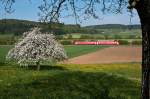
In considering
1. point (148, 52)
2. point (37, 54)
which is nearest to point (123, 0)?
point (148, 52)

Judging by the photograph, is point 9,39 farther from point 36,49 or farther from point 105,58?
point 36,49

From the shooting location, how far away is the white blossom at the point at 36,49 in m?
48.9

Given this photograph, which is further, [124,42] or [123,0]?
[124,42]

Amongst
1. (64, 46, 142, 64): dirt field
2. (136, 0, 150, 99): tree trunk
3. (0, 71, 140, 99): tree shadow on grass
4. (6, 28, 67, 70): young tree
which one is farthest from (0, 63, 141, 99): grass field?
(64, 46, 142, 64): dirt field

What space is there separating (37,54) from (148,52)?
3885 centimetres

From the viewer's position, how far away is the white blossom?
48875 millimetres

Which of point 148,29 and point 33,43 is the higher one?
point 148,29

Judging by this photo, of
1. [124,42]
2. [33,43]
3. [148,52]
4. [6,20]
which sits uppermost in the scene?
[6,20]

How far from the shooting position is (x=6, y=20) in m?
12.2

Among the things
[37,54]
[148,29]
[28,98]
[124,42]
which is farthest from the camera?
[124,42]

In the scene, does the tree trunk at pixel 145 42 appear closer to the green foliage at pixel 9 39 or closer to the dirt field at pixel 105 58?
the green foliage at pixel 9 39

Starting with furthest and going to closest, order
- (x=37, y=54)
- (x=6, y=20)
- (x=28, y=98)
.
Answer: (x=37, y=54), (x=28, y=98), (x=6, y=20)

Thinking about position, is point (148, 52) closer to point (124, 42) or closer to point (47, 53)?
point (47, 53)

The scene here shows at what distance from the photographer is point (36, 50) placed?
48781mm
